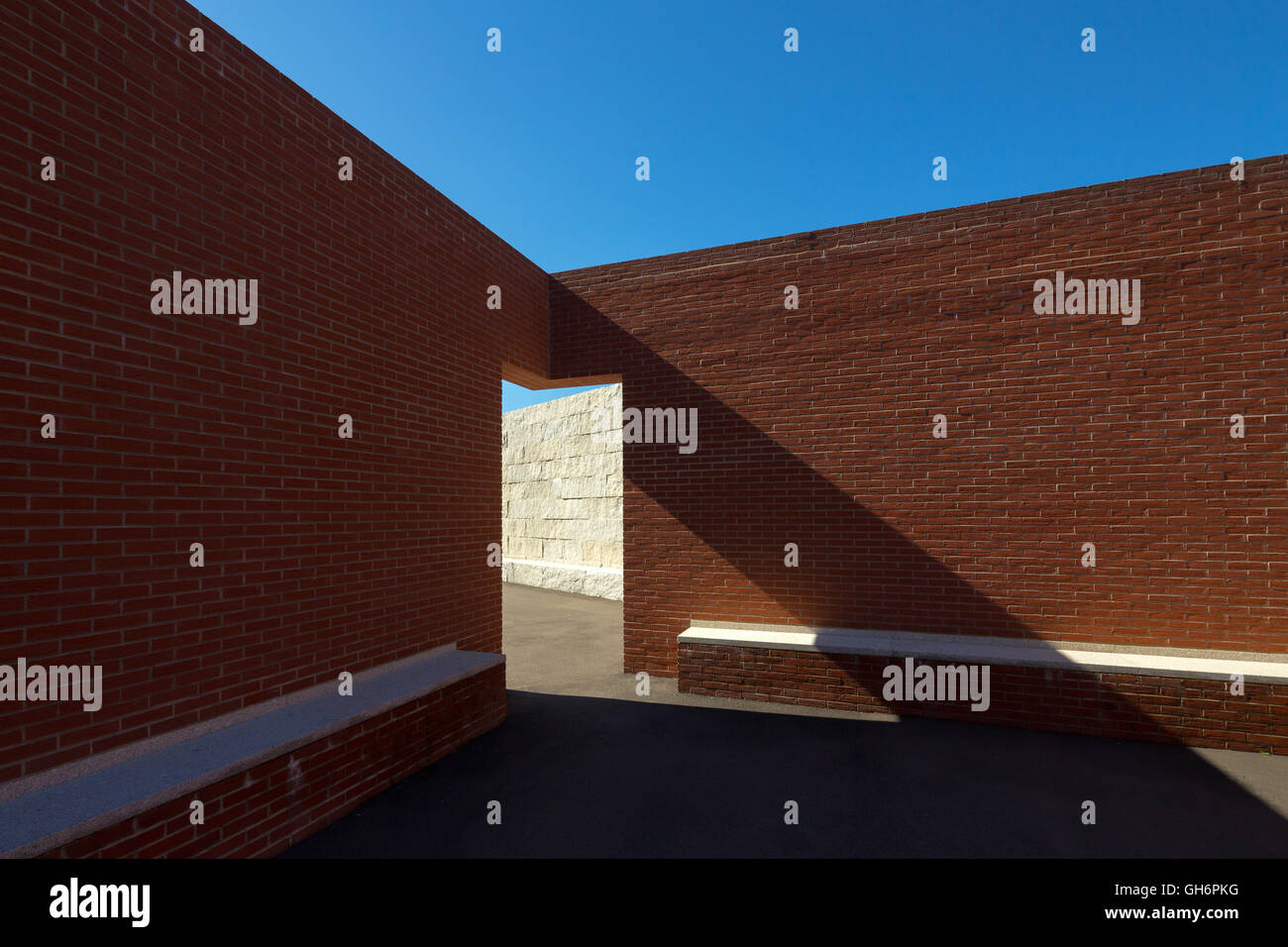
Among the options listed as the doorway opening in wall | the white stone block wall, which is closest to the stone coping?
the doorway opening in wall

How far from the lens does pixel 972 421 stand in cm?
575

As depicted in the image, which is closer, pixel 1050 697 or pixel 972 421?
pixel 1050 697

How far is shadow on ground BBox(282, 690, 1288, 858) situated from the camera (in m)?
3.35

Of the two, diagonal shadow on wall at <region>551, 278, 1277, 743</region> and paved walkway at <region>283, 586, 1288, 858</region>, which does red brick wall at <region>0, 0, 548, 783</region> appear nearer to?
paved walkway at <region>283, 586, 1288, 858</region>

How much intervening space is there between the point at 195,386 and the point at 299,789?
2292mm

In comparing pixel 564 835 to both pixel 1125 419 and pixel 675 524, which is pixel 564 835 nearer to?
pixel 675 524

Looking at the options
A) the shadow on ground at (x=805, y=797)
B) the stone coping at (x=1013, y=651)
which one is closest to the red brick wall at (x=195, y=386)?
the shadow on ground at (x=805, y=797)

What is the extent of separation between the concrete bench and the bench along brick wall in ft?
10.8

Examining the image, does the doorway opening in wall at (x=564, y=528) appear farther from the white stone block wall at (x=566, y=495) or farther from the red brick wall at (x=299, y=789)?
the red brick wall at (x=299, y=789)

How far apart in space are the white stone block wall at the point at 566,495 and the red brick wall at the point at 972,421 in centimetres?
564

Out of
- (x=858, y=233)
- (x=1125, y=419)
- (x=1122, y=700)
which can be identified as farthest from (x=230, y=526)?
(x=1125, y=419)

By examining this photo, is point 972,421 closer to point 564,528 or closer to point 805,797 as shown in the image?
point 805,797

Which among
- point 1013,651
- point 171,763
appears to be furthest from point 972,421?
point 171,763
